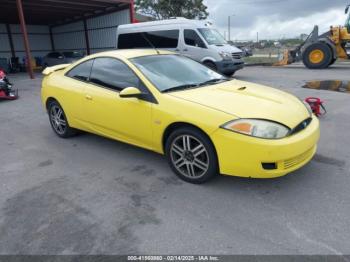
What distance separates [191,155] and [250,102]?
87 centimetres

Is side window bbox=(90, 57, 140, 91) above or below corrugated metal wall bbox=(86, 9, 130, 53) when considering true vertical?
below

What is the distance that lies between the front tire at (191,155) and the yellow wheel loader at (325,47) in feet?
44.6

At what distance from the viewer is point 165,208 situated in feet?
10.4

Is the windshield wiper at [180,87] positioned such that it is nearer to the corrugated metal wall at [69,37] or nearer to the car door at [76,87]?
the car door at [76,87]

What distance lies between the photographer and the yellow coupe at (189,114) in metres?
3.15

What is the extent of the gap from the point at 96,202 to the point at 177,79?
1.82m

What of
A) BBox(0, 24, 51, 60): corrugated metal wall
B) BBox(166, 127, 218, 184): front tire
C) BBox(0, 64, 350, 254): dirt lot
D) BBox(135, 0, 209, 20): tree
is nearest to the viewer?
BBox(0, 64, 350, 254): dirt lot

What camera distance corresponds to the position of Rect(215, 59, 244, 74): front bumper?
12039mm

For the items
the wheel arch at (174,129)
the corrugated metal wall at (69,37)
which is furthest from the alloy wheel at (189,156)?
the corrugated metal wall at (69,37)

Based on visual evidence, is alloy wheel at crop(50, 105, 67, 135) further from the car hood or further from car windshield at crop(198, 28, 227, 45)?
car windshield at crop(198, 28, 227, 45)

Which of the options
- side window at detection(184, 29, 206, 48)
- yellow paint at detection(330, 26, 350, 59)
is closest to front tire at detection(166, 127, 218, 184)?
side window at detection(184, 29, 206, 48)

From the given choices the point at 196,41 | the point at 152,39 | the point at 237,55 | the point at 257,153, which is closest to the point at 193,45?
the point at 196,41

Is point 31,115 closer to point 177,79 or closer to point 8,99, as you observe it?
point 8,99

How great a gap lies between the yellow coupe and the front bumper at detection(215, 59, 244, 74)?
7491mm
